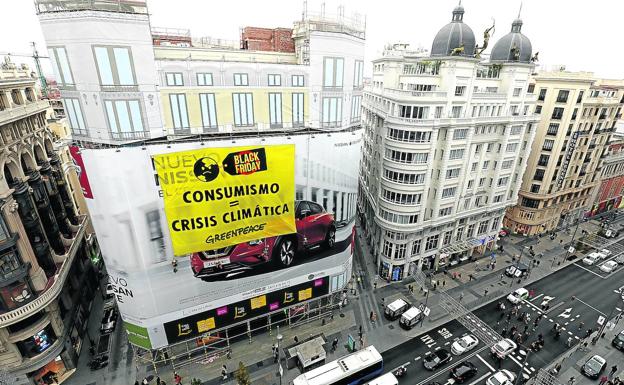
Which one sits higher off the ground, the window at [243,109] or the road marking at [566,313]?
the window at [243,109]

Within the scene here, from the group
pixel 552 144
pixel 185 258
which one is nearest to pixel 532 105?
pixel 552 144

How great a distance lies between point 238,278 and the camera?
39969 mm

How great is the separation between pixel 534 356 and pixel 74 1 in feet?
213

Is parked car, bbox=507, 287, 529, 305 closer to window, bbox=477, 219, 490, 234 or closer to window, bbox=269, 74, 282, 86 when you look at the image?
window, bbox=477, 219, 490, 234

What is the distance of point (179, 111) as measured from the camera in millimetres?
31859

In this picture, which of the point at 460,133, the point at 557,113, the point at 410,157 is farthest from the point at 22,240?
the point at 557,113

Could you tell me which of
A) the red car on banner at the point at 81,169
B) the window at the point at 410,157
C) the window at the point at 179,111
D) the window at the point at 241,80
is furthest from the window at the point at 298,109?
the red car on banner at the point at 81,169

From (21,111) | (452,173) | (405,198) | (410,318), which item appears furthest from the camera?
(452,173)

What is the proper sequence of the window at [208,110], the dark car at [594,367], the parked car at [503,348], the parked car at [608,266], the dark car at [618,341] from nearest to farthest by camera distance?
the window at [208,110] < the dark car at [594,367] < the parked car at [503,348] < the dark car at [618,341] < the parked car at [608,266]

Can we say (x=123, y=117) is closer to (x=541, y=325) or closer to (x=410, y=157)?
(x=410, y=157)

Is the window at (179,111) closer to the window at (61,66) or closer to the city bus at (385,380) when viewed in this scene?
the window at (61,66)

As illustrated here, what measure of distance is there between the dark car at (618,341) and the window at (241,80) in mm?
60598

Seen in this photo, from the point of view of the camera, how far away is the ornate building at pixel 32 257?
34719mm

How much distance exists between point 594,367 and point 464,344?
15.3 m
